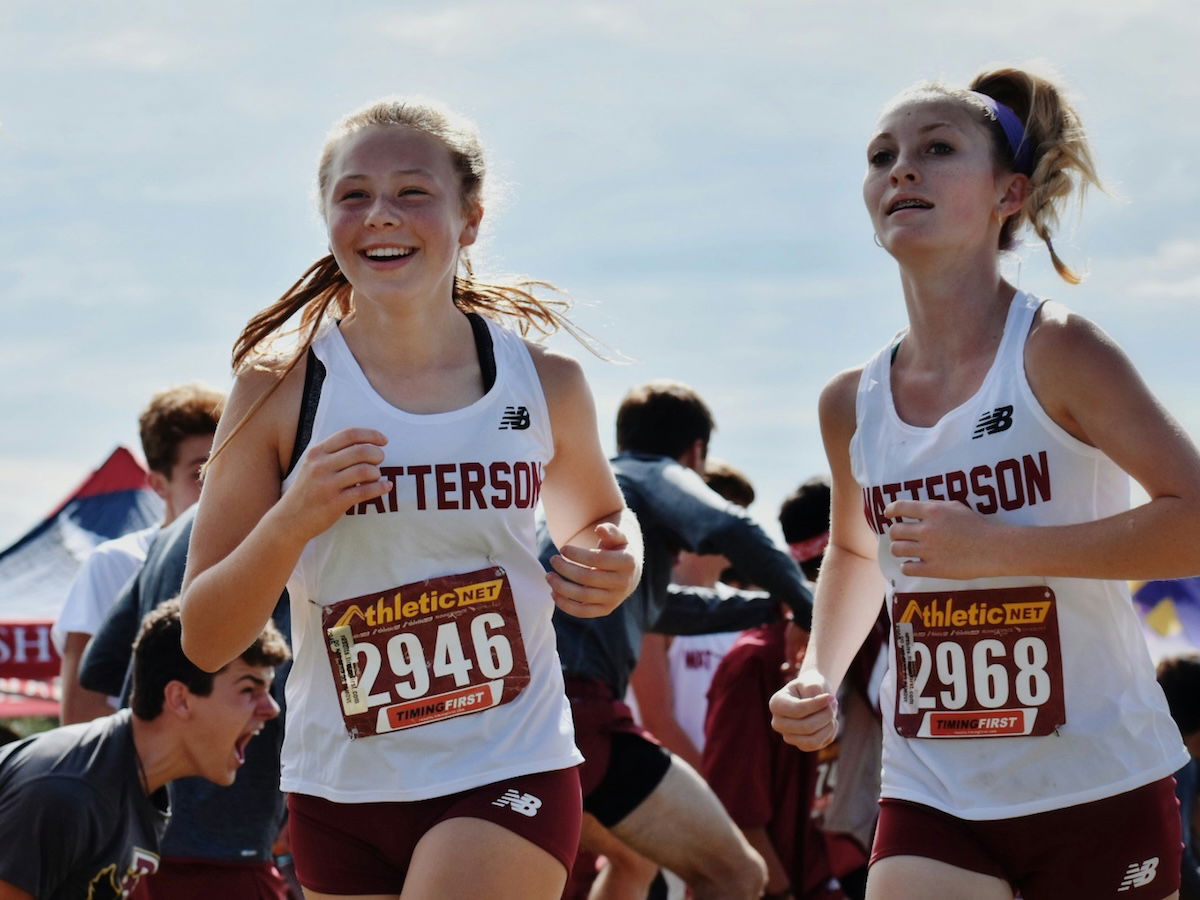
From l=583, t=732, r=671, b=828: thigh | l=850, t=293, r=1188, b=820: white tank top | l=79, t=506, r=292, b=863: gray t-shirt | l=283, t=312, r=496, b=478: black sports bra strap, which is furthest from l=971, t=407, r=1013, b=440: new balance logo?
l=79, t=506, r=292, b=863: gray t-shirt

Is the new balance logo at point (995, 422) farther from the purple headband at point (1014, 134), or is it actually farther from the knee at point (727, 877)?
the knee at point (727, 877)

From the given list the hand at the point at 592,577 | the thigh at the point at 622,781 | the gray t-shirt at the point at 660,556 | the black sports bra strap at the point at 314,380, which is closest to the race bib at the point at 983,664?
the hand at the point at 592,577

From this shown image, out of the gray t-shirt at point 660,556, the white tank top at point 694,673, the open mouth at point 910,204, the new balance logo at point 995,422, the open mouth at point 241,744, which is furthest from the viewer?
the white tank top at point 694,673

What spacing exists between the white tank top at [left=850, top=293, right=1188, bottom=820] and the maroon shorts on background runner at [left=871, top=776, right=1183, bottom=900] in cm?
4

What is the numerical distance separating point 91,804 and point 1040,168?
115 inches

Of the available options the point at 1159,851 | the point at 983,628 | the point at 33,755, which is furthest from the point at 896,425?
the point at 33,755

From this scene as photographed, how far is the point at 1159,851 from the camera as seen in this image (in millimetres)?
3145

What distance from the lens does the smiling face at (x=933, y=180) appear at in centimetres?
344

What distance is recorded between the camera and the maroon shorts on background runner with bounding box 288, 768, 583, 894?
3125mm

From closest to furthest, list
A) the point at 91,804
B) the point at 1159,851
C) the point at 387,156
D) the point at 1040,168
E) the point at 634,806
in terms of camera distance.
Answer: the point at 1159,851 → the point at 387,156 → the point at 1040,168 → the point at 91,804 → the point at 634,806

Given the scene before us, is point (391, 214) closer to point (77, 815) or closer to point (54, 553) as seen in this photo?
point (77, 815)

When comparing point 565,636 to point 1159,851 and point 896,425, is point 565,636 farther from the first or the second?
point 1159,851

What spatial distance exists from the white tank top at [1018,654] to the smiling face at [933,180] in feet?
0.87

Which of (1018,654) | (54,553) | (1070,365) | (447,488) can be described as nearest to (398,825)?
(447,488)
